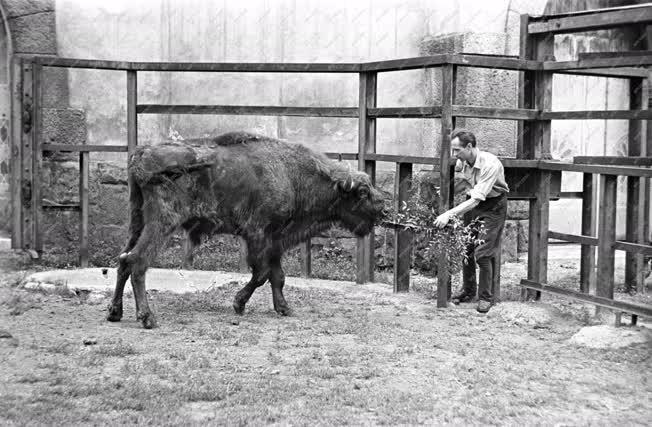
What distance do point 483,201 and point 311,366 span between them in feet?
11.1

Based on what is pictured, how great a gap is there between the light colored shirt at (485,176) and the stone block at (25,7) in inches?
237

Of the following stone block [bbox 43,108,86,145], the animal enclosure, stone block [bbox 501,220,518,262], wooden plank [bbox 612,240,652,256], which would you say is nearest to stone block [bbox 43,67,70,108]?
stone block [bbox 43,108,86,145]

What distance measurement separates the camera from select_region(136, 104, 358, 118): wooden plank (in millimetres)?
10969

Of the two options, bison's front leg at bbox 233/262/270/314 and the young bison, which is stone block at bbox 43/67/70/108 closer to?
the young bison

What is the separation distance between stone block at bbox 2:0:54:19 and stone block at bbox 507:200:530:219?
20.7 feet

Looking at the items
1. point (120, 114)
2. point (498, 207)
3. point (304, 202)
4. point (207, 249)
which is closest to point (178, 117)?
point (120, 114)

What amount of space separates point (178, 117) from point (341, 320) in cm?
521

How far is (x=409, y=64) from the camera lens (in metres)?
9.95

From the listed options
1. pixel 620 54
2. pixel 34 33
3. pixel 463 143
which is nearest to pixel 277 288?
pixel 463 143

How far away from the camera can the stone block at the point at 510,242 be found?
41.7 feet

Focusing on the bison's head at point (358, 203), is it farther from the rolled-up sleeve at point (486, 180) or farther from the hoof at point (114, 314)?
the hoof at point (114, 314)

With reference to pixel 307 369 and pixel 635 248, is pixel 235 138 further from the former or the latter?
pixel 635 248

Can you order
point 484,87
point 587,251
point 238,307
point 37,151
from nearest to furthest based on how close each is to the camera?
point 238,307, point 587,251, point 37,151, point 484,87

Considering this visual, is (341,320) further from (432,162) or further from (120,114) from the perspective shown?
(120,114)
